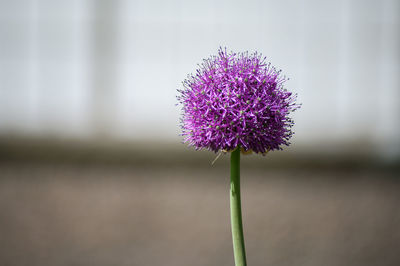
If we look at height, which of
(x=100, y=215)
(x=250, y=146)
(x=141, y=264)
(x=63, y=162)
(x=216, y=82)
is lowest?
(x=141, y=264)

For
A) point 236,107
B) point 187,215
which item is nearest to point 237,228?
point 236,107

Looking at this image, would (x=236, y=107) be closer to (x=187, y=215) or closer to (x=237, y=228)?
(x=237, y=228)

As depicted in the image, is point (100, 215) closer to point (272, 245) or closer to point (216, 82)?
point (272, 245)

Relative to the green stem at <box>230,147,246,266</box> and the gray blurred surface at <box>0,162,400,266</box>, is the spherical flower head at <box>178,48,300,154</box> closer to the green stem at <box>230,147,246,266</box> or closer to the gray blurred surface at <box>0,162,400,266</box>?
the green stem at <box>230,147,246,266</box>

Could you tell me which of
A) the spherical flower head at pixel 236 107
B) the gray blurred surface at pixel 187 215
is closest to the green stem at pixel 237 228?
the spherical flower head at pixel 236 107

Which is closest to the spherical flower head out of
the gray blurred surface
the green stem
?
the green stem

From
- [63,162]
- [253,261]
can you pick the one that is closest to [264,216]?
[253,261]
